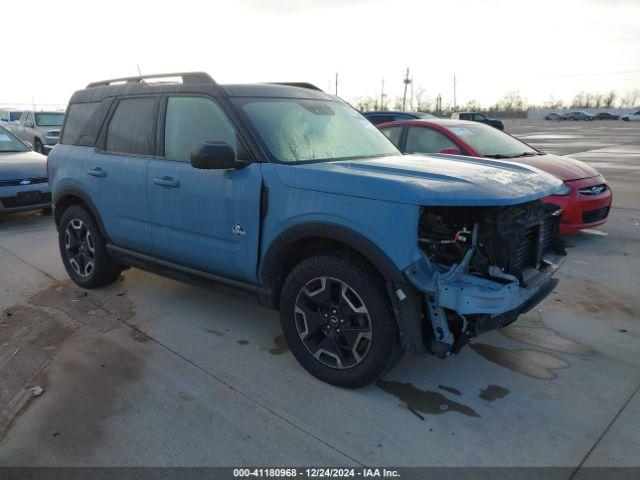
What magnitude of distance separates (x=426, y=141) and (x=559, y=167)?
173 centimetres

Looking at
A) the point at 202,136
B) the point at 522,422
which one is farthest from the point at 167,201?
the point at 522,422

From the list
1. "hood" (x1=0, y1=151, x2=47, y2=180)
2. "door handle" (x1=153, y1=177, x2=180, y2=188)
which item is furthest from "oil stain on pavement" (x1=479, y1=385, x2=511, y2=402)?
"hood" (x1=0, y1=151, x2=47, y2=180)

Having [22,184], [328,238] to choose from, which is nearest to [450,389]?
[328,238]

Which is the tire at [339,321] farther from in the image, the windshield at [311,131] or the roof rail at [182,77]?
→ the roof rail at [182,77]

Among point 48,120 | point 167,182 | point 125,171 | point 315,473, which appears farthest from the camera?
point 48,120

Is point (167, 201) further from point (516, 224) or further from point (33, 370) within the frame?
point (516, 224)

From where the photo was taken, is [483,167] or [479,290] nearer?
[479,290]

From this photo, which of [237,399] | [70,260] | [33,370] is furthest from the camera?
[70,260]

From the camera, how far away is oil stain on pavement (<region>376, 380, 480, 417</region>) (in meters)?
3.01

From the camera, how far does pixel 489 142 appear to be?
706cm

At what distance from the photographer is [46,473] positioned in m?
2.50

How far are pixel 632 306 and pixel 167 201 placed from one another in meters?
4.03

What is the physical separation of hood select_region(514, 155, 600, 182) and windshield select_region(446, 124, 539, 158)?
270 mm

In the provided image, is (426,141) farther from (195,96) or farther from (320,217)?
(320,217)
